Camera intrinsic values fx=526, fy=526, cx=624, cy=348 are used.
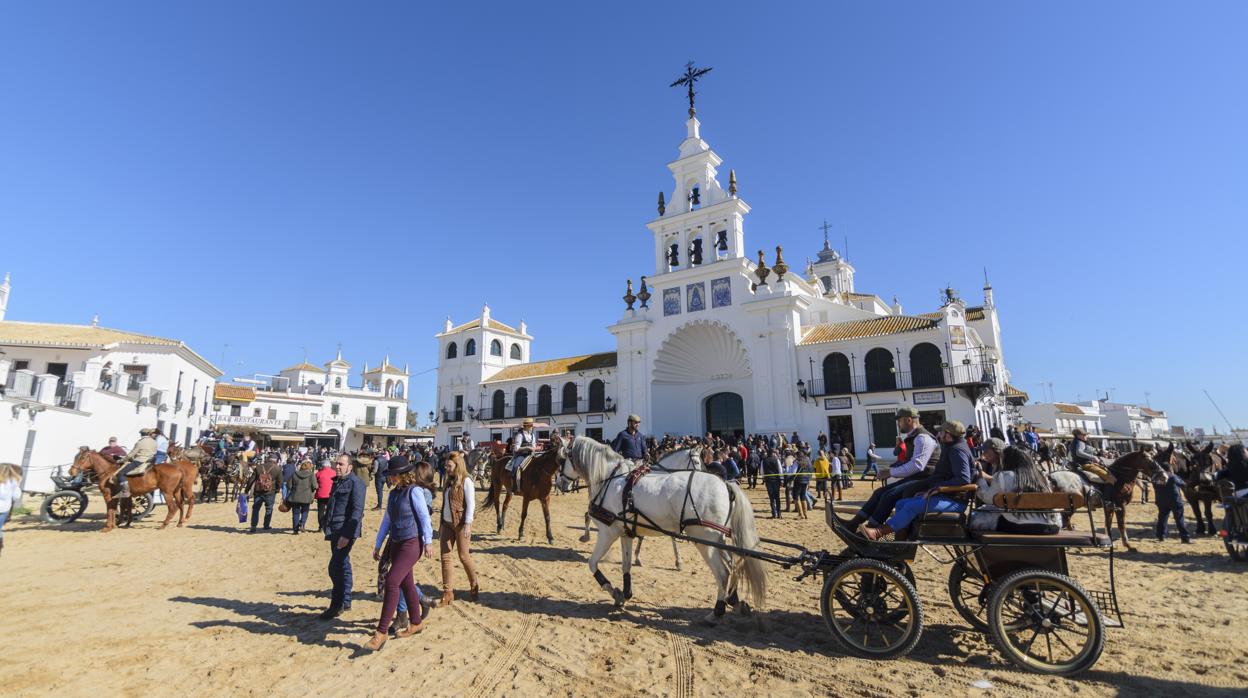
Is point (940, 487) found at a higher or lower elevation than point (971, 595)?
higher

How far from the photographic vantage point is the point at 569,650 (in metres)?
4.84

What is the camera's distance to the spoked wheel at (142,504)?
11.7 m

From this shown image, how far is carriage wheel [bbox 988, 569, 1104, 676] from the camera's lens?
13.1ft

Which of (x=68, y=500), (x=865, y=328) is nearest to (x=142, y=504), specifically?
(x=68, y=500)

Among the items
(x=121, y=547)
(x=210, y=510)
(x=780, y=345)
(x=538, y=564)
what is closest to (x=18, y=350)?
(x=210, y=510)

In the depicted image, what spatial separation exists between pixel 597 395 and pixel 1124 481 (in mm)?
26966

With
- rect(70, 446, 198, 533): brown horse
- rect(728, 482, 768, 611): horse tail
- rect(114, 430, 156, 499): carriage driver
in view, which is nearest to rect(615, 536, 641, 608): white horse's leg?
rect(728, 482, 768, 611): horse tail

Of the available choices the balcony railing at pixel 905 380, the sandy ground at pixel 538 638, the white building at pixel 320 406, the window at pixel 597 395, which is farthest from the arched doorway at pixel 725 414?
the white building at pixel 320 406

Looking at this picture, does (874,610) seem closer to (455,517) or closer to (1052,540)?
(1052,540)

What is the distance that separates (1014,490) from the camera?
484 cm

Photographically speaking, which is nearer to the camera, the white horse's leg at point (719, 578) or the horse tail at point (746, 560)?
the horse tail at point (746, 560)

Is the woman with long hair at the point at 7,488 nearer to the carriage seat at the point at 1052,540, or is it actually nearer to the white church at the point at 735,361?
the carriage seat at the point at 1052,540

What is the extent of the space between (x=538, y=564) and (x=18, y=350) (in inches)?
1251

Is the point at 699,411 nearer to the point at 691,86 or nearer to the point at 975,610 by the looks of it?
the point at 691,86
